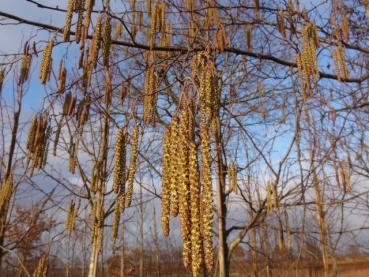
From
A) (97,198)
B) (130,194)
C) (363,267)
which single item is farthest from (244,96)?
(363,267)

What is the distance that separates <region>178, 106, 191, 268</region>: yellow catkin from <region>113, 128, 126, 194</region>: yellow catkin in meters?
0.39

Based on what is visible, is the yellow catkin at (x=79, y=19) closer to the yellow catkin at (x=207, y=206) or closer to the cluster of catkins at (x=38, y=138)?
the cluster of catkins at (x=38, y=138)

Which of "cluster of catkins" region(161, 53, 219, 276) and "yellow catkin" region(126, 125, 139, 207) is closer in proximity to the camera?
"cluster of catkins" region(161, 53, 219, 276)

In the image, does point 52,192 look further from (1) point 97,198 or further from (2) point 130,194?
(2) point 130,194

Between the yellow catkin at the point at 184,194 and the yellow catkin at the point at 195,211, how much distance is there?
0.04 ft

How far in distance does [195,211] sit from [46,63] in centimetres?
139

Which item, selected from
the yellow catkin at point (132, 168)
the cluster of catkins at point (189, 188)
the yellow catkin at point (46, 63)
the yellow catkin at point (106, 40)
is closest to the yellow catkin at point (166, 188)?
the cluster of catkins at point (189, 188)

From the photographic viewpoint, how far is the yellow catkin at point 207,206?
100 centimetres

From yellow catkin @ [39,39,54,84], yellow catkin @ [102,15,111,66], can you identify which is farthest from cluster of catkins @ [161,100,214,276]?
yellow catkin @ [39,39,54,84]

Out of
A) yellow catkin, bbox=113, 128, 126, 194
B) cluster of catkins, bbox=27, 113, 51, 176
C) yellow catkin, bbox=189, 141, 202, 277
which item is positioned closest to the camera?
yellow catkin, bbox=189, 141, 202, 277

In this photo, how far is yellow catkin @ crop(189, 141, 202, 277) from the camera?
0.98 m

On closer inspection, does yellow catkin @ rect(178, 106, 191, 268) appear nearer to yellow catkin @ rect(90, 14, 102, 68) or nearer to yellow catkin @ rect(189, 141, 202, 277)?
→ yellow catkin @ rect(189, 141, 202, 277)

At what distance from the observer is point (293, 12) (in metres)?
2.86

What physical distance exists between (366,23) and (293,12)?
1.26 meters
